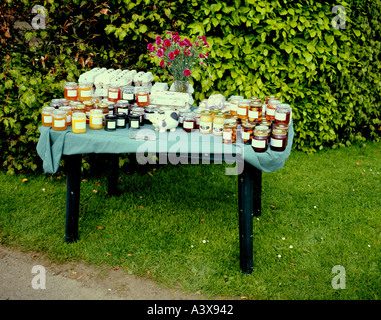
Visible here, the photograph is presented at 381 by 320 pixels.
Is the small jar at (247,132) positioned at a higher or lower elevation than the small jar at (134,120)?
higher

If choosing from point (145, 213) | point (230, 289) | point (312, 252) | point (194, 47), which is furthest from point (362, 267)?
point (194, 47)

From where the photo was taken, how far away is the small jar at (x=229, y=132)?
2.92 metres

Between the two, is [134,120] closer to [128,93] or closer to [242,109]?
[128,93]

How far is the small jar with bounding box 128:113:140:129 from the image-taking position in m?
3.15

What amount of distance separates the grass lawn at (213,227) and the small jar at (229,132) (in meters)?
0.96

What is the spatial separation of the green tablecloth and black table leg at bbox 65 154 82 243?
0.41 ft

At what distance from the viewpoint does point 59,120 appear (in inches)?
121

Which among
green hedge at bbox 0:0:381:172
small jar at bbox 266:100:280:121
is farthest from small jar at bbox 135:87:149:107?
green hedge at bbox 0:0:381:172

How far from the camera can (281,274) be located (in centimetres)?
320

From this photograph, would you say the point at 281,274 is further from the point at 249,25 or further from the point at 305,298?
the point at 249,25

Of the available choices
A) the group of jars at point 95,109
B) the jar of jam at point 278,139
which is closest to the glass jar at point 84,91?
the group of jars at point 95,109

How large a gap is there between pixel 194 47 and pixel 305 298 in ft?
6.79

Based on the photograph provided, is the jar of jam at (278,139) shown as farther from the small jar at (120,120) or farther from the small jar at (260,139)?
the small jar at (120,120)

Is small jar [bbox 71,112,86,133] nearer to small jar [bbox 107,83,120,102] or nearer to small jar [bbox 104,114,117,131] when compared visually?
small jar [bbox 104,114,117,131]
